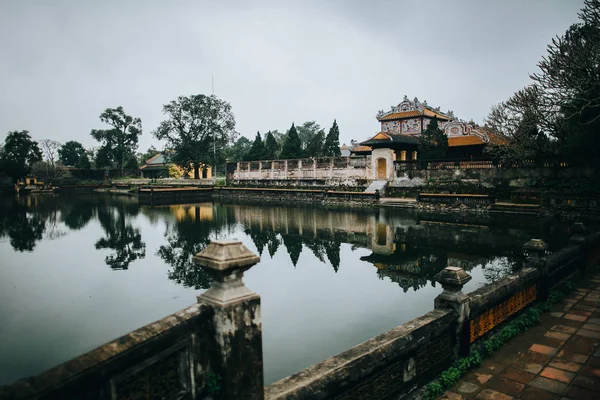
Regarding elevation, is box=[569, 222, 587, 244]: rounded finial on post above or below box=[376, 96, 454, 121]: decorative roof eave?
below

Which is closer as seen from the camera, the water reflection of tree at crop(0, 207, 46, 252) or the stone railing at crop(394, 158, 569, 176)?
the water reflection of tree at crop(0, 207, 46, 252)

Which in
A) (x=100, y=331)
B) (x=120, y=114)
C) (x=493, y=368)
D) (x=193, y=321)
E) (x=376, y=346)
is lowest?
(x=100, y=331)

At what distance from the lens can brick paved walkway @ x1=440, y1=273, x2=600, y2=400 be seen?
3.71m

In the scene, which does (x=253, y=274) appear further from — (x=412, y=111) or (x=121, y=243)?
(x=412, y=111)

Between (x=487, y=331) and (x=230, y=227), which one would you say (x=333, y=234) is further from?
(x=487, y=331)

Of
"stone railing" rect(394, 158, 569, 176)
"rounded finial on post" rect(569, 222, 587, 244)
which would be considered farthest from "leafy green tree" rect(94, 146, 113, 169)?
"rounded finial on post" rect(569, 222, 587, 244)

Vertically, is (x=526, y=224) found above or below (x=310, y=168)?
below

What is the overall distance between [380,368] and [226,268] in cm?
182

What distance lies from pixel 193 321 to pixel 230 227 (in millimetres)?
16690

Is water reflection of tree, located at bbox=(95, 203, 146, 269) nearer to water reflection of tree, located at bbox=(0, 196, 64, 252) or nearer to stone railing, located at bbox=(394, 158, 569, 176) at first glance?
water reflection of tree, located at bbox=(0, 196, 64, 252)

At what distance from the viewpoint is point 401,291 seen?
8.30 metres

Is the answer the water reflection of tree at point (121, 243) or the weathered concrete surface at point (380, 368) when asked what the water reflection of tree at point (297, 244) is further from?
the weathered concrete surface at point (380, 368)

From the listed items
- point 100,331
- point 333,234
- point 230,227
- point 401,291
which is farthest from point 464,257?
point 230,227

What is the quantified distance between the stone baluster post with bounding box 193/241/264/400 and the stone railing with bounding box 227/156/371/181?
3042cm
